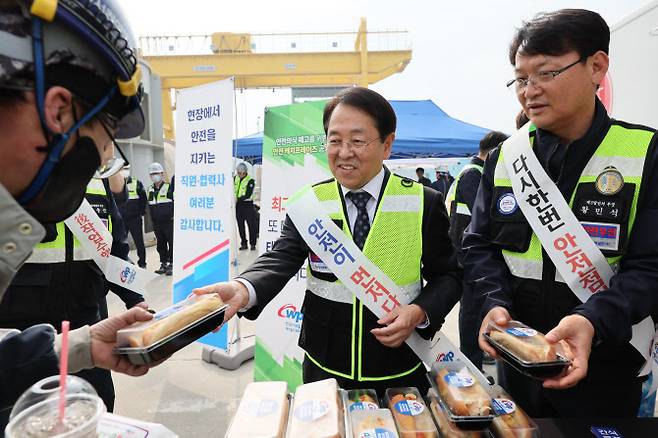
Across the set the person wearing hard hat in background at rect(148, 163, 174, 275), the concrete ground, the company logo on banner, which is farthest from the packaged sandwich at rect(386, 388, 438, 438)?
the person wearing hard hat in background at rect(148, 163, 174, 275)

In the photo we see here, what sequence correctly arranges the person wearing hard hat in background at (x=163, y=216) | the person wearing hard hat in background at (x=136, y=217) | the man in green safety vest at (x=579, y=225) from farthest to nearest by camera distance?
the person wearing hard hat in background at (x=136, y=217) < the person wearing hard hat in background at (x=163, y=216) < the man in green safety vest at (x=579, y=225)

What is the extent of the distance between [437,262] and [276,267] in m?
0.74

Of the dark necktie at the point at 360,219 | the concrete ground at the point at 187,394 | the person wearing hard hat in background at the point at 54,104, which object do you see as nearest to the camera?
the person wearing hard hat in background at the point at 54,104

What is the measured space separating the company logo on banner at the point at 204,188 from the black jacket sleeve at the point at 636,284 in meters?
2.97

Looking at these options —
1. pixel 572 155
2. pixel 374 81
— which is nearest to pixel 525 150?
pixel 572 155

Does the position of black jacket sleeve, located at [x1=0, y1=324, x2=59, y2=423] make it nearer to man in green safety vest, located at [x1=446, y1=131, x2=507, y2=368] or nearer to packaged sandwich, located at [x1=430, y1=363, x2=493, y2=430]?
packaged sandwich, located at [x1=430, y1=363, x2=493, y2=430]

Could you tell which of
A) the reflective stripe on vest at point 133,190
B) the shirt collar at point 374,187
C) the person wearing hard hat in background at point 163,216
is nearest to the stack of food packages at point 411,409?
the shirt collar at point 374,187

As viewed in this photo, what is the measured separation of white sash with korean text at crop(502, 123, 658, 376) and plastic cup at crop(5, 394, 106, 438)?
1457 mm

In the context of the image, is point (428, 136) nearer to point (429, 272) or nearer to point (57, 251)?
point (429, 272)

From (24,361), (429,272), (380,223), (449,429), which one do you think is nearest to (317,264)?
(380,223)

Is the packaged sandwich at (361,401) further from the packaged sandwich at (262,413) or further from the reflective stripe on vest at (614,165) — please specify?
the reflective stripe on vest at (614,165)

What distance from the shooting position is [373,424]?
97cm

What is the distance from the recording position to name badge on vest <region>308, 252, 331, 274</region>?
1.79 metres

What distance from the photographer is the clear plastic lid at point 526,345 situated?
101 cm
